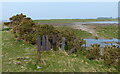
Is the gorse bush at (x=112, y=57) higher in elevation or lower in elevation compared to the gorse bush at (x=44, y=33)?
lower

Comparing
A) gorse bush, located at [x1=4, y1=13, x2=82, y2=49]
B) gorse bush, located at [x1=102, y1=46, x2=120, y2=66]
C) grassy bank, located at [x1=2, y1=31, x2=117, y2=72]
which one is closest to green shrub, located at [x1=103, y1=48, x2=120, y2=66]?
gorse bush, located at [x1=102, y1=46, x2=120, y2=66]

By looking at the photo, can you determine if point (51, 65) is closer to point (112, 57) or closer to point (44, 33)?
point (112, 57)

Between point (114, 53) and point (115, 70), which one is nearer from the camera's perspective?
point (115, 70)

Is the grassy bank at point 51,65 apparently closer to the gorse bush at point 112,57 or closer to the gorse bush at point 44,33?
the gorse bush at point 112,57

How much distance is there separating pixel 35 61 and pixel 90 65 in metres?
4.37

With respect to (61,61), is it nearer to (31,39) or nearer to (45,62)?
(45,62)

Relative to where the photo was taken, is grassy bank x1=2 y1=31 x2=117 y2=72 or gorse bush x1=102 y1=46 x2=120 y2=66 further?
gorse bush x1=102 y1=46 x2=120 y2=66

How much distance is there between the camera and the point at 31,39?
19094 mm

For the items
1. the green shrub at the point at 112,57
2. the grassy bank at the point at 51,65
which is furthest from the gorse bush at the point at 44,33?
the green shrub at the point at 112,57

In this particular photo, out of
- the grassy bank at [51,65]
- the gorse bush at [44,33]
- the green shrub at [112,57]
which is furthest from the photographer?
the gorse bush at [44,33]

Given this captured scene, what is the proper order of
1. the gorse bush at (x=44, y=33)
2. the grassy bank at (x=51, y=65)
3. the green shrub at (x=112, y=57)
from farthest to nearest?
1. the gorse bush at (x=44, y=33)
2. the green shrub at (x=112, y=57)
3. the grassy bank at (x=51, y=65)

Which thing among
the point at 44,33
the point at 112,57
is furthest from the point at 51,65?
the point at 44,33

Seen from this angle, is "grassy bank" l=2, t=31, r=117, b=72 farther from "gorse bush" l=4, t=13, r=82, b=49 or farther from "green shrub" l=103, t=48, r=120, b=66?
"gorse bush" l=4, t=13, r=82, b=49

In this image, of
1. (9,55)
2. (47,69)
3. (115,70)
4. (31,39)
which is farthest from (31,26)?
(115,70)
